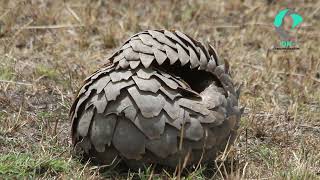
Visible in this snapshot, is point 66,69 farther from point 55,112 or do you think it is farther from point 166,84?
point 166,84

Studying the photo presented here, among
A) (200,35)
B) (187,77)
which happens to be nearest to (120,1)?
(200,35)

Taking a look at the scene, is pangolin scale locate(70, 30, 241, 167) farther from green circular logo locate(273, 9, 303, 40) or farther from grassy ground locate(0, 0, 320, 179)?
green circular logo locate(273, 9, 303, 40)

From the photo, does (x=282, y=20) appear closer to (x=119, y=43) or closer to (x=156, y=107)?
(x=119, y=43)
